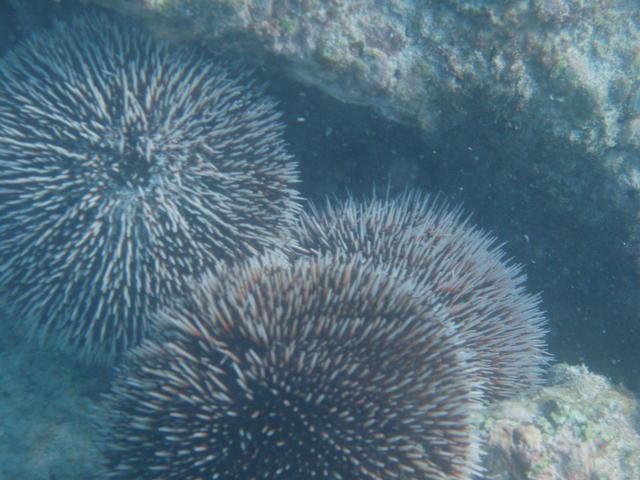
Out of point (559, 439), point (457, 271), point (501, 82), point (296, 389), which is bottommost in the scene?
point (296, 389)

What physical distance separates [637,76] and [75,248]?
16.5 ft

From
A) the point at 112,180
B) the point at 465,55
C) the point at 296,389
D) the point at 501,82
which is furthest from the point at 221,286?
the point at 501,82

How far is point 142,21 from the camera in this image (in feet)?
12.4

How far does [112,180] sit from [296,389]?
210 centimetres

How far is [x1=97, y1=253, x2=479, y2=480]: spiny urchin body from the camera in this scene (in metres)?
2.60

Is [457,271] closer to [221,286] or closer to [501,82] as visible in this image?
[501,82]

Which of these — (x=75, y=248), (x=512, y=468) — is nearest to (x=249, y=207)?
(x=75, y=248)

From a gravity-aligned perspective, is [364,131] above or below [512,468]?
above

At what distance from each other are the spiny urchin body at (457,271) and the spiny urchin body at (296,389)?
27.2 inches

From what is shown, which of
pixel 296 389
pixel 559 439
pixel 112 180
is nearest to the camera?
pixel 296 389

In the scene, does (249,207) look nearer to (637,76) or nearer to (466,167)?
(466,167)

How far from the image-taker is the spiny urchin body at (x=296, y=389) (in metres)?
2.60

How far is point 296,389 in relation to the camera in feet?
8.85

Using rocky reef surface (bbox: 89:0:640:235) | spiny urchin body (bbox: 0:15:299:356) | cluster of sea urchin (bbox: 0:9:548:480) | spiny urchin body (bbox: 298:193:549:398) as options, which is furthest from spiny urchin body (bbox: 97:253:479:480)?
rocky reef surface (bbox: 89:0:640:235)
